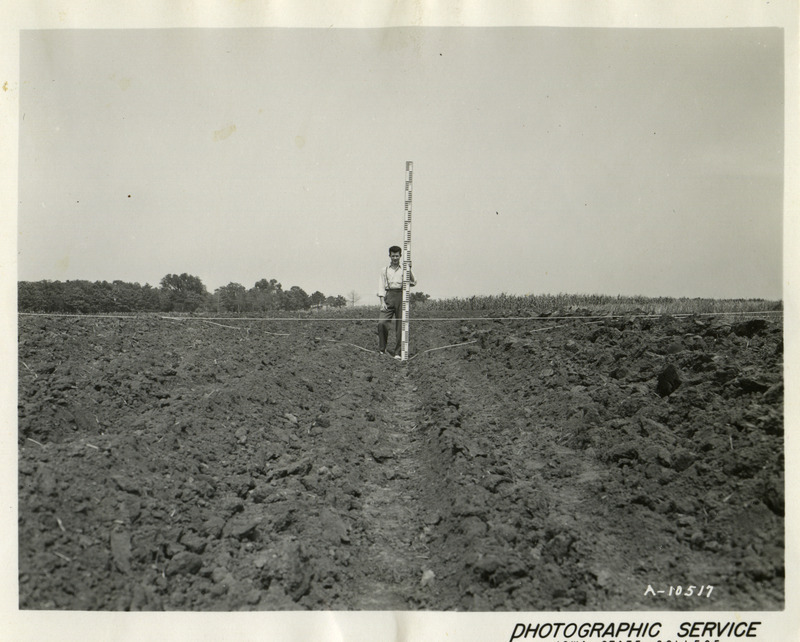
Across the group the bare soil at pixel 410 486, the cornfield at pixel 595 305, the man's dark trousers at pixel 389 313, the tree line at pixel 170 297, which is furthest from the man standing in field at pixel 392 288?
the bare soil at pixel 410 486

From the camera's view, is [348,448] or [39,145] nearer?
[39,145]

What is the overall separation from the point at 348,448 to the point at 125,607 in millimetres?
1162

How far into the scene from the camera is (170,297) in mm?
3096

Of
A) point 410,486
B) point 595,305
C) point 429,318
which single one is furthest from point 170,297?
point 595,305

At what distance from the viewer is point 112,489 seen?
2057 millimetres

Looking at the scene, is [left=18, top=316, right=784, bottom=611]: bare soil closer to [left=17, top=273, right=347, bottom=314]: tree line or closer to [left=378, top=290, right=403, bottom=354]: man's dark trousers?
[left=17, top=273, right=347, bottom=314]: tree line

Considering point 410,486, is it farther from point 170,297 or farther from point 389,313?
point 170,297

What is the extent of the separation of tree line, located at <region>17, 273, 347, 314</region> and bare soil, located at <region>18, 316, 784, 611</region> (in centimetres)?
16

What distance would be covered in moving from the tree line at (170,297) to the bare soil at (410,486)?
0.53 feet

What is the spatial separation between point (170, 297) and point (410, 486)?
1.87m

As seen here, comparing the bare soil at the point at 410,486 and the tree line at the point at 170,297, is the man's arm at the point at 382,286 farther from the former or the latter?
the bare soil at the point at 410,486
